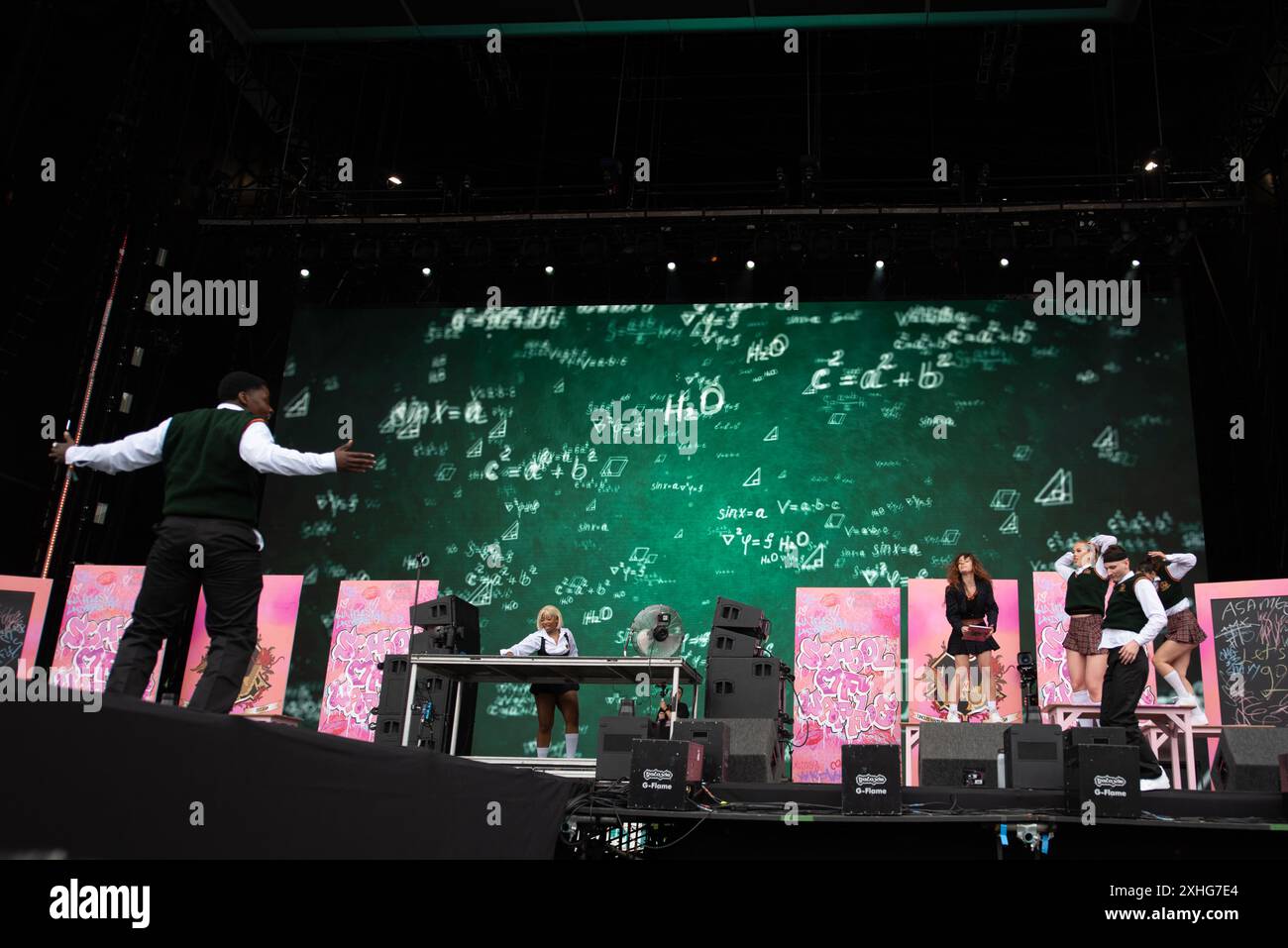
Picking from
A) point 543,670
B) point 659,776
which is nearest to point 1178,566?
point 659,776

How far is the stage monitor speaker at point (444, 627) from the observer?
8.28 meters

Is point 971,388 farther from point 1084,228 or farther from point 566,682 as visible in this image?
point 566,682

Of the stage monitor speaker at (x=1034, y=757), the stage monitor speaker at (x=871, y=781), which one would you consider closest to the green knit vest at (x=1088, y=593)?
the stage monitor speaker at (x=1034, y=757)

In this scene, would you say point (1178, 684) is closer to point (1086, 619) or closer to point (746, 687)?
point (1086, 619)

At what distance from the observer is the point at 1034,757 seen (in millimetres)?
5574

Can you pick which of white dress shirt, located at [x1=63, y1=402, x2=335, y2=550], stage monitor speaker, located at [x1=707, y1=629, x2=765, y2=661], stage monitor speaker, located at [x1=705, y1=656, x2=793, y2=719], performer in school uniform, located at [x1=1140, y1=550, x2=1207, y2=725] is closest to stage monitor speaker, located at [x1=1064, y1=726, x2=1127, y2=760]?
performer in school uniform, located at [x1=1140, y1=550, x2=1207, y2=725]

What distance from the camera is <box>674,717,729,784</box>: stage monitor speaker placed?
563 centimetres

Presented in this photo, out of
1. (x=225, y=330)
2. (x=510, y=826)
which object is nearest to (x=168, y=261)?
(x=225, y=330)

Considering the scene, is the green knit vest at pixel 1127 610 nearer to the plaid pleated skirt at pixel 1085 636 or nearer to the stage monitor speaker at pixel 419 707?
the plaid pleated skirt at pixel 1085 636

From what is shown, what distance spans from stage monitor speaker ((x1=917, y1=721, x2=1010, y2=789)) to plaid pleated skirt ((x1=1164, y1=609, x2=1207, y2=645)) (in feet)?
6.89

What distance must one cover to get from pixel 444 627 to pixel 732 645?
7.08ft

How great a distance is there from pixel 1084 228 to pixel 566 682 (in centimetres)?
642

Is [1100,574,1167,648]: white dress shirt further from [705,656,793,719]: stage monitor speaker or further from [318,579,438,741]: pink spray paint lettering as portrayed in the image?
[318,579,438,741]: pink spray paint lettering

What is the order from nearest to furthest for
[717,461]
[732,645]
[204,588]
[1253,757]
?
[204,588], [1253,757], [732,645], [717,461]
